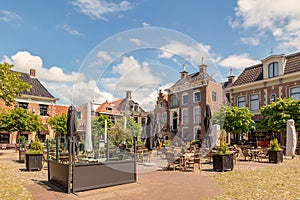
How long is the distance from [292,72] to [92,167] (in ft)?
80.3

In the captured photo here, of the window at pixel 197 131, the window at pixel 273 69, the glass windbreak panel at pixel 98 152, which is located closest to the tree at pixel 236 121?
the window at pixel 273 69

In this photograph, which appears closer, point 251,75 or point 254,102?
point 254,102

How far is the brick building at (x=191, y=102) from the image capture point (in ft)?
24.6

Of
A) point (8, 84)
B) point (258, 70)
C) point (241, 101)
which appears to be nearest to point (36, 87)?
point (8, 84)

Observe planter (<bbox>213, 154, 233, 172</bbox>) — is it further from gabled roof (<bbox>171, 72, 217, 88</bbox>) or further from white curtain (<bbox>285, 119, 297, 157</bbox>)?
white curtain (<bbox>285, 119, 297, 157</bbox>)

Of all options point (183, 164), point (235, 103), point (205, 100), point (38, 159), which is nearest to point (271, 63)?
point (235, 103)

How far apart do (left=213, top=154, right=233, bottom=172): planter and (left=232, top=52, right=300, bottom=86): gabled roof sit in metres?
18.7

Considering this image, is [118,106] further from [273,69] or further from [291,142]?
[273,69]

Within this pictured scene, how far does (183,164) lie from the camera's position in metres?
10.9

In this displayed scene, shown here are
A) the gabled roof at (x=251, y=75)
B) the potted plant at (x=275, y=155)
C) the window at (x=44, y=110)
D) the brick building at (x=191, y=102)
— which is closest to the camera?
the brick building at (x=191, y=102)

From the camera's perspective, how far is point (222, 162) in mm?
10727

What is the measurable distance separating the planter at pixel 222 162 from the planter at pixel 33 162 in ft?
23.9

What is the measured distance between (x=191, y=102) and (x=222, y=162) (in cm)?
400

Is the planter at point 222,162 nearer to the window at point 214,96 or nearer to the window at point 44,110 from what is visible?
the window at point 214,96
